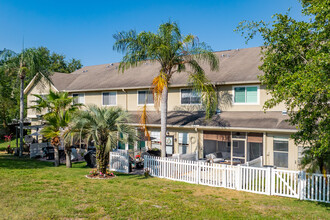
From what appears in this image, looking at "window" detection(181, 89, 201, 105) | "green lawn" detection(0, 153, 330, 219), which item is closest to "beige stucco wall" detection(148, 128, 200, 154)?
"window" detection(181, 89, 201, 105)

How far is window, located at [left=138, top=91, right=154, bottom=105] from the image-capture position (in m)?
22.6

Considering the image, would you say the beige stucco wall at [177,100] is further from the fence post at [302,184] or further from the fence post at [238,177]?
the fence post at [302,184]

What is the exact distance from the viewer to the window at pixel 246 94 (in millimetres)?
18125

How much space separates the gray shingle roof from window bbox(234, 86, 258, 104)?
2.16 ft

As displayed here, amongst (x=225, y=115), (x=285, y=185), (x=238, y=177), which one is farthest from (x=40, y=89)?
(x=285, y=185)

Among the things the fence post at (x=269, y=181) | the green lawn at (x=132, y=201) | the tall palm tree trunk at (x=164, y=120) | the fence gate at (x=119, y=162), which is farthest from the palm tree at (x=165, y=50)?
the fence post at (x=269, y=181)

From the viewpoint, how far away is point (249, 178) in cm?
1259

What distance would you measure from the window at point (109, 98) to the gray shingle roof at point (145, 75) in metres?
0.74

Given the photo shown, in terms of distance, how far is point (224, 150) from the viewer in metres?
20.2

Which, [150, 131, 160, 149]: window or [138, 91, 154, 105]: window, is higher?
[138, 91, 154, 105]: window

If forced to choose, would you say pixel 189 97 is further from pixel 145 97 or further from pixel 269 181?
pixel 269 181

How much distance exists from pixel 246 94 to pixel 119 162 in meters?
9.12

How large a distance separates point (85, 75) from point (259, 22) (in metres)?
23.6

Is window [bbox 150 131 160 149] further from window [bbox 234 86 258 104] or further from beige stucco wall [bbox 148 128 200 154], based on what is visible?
window [bbox 234 86 258 104]
